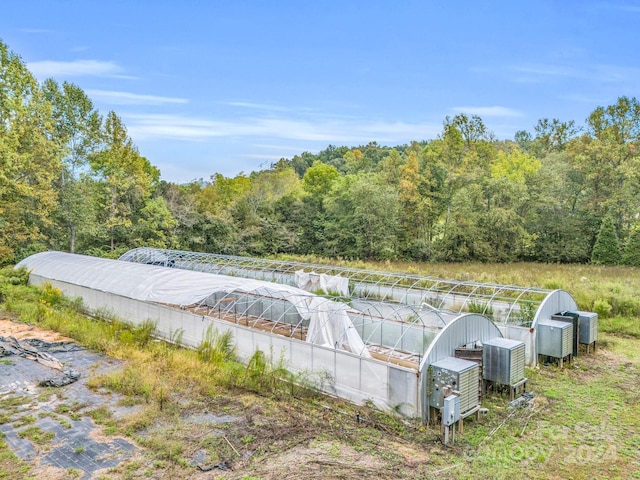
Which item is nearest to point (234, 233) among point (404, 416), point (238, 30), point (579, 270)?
point (238, 30)

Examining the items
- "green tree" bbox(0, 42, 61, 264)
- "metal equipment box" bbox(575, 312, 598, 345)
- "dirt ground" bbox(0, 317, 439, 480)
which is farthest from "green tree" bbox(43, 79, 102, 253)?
"metal equipment box" bbox(575, 312, 598, 345)

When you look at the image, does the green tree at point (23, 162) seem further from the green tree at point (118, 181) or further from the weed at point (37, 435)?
the weed at point (37, 435)

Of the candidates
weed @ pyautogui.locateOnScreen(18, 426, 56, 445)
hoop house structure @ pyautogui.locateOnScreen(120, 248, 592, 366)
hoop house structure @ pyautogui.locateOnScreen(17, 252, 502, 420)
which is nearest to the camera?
weed @ pyautogui.locateOnScreen(18, 426, 56, 445)

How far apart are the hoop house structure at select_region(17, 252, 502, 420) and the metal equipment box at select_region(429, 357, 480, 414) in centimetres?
12

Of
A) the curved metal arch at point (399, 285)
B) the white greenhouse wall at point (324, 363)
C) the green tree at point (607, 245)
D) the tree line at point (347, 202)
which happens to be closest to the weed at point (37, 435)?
the white greenhouse wall at point (324, 363)

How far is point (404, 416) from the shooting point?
8.60m

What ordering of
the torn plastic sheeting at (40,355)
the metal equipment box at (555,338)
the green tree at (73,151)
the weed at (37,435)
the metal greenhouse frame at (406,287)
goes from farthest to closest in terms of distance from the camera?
the green tree at (73,151)
the metal greenhouse frame at (406,287)
the metal equipment box at (555,338)
the torn plastic sheeting at (40,355)
the weed at (37,435)

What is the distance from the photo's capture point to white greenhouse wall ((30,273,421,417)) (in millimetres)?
8672

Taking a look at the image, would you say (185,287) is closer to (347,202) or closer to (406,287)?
(406,287)

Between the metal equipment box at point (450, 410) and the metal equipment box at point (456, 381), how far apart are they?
346 millimetres

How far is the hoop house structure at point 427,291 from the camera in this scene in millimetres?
12771

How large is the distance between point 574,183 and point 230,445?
36219 millimetres

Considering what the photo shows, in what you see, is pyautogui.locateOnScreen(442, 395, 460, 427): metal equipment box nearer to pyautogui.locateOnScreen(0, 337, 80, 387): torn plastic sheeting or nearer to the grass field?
the grass field

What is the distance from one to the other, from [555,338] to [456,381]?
5.42 m
